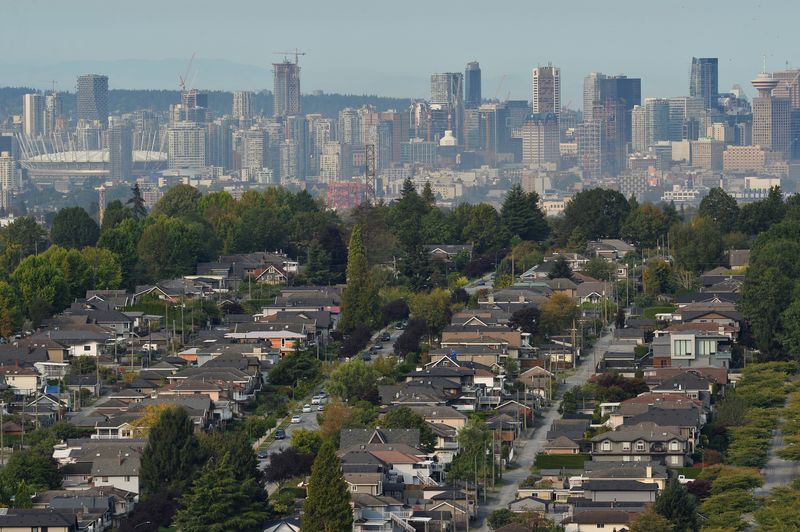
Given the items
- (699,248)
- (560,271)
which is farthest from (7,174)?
(560,271)

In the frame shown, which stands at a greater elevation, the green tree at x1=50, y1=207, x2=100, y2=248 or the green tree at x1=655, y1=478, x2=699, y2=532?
the green tree at x1=50, y1=207, x2=100, y2=248

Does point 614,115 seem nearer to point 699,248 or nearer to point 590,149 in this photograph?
point 590,149

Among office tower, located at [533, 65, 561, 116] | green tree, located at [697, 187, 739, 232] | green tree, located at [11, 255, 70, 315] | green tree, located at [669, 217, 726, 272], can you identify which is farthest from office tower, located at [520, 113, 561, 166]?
green tree, located at [11, 255, 70, 315]

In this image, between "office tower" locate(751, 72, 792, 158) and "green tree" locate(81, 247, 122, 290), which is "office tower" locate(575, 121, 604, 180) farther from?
"green tree" locate(81, 247, 122, 290)

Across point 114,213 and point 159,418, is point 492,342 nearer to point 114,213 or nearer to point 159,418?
point 159,418

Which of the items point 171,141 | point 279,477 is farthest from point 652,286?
point 171,141

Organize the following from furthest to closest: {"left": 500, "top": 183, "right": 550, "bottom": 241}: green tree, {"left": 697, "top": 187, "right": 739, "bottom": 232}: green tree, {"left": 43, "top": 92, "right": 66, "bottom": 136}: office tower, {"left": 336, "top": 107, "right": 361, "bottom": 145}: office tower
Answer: {"left": 43, "top": 92, "right": 66, "bottom": 136}: office tower < {"left": 336, "top": 107, "right": 361, "bottom": 145}: office tower < {"left": 500, "top": 183, "right": 550, "bottom": 241}: green tree < {"left": 697, "top": 187, "right": 739, "bottom": 232}: green tree
